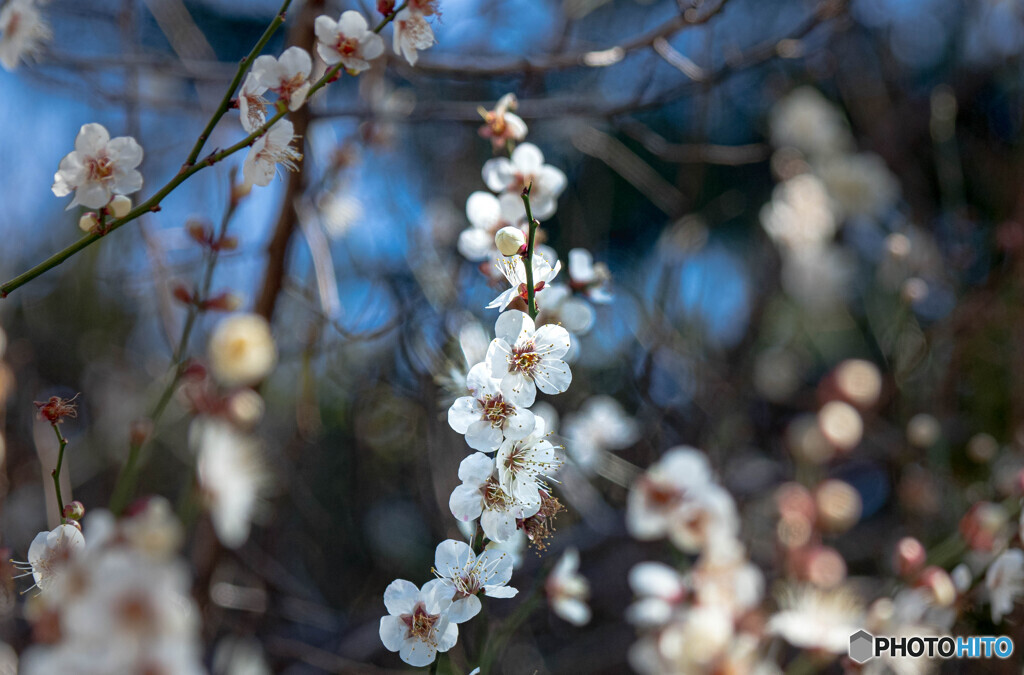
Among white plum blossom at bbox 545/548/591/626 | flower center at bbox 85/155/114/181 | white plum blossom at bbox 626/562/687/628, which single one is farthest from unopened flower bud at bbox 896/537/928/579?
flower center at bbox 85/155/114/181

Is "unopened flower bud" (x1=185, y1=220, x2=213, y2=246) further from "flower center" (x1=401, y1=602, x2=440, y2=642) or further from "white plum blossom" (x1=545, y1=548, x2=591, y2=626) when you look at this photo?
"white plum blossom" (x1=545, y1=548, x2=591, y2=626)

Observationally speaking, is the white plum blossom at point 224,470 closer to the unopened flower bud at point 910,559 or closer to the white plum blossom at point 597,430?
the white plum blossom at point 597,430

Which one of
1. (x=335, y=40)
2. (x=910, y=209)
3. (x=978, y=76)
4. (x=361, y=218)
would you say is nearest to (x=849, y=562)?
(x=910, y=209)

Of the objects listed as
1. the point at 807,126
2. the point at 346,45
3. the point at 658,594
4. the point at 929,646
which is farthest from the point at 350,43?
the point at 807,126

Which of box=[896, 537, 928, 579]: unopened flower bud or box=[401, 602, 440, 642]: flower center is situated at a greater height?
box=[401, 602, 440, 642]: flower center

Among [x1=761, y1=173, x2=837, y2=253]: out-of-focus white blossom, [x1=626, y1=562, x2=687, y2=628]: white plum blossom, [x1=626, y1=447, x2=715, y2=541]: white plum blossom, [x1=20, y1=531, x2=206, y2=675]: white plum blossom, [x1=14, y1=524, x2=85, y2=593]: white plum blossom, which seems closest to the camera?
[x1=20, y1=531, x2=206, y2=675]: white plum blossom

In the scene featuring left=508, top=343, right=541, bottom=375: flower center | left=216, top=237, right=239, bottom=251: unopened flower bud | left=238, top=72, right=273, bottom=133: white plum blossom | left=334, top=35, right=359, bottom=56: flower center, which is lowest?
left=508, top=343, right=541, bottom=375: flower center
